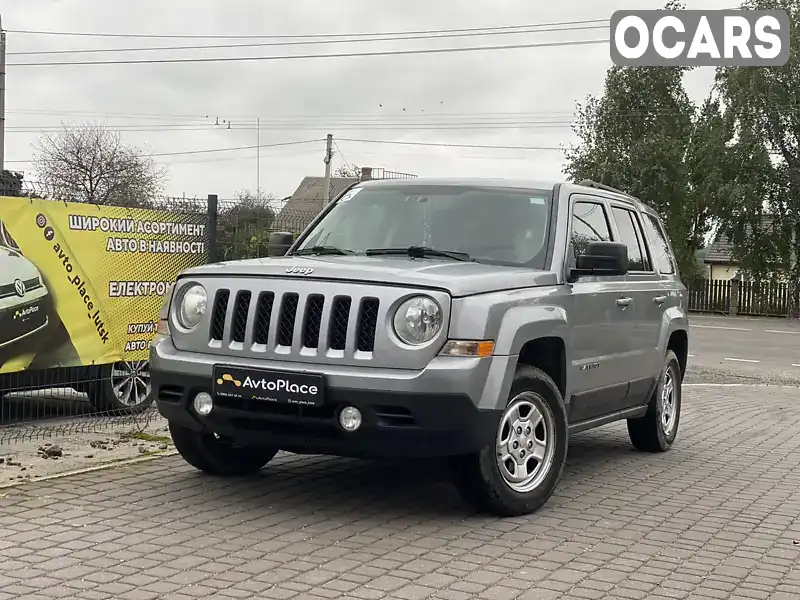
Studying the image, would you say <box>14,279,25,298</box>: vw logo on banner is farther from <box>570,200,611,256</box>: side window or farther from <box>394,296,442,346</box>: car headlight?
<box>570,200,611,256</box>: side window

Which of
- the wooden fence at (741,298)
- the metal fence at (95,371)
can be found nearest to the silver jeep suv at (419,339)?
the metal fence at (95,371)

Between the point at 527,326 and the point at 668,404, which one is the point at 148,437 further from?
the point at 668,404

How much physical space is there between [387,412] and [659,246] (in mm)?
4183

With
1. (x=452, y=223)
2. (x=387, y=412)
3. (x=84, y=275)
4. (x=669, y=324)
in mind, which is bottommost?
(x=387, y=412)

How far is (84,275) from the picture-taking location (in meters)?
8.78

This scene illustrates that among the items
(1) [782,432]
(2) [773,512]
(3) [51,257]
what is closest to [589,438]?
(1) [782,432]

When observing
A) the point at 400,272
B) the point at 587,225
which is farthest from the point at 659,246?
the point at 400,272

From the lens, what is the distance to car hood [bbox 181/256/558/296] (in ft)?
18.4

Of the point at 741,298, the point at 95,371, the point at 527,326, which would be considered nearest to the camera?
the point at 527,326

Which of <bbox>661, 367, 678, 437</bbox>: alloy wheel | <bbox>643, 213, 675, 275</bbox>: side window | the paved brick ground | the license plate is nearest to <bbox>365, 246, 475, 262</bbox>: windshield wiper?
the license plate

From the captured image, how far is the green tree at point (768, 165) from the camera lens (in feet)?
122

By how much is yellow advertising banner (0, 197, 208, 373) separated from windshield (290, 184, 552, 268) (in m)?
2.40

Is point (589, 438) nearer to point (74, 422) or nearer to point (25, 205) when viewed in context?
point (74, 422)

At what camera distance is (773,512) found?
256 inches
